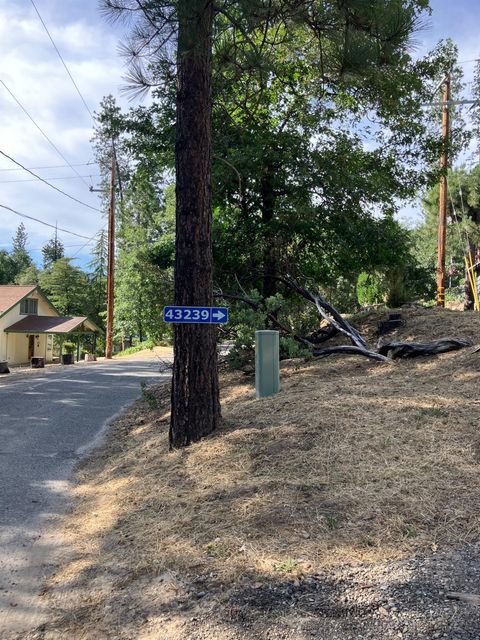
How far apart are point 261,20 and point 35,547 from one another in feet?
18.5

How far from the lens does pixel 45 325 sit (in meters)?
35.0

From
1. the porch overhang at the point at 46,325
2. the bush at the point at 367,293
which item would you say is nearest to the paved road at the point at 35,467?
the bush at the point at 367,293

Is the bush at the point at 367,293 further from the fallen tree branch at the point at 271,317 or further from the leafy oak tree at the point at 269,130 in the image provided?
the fallen tree branch at the point at 271,317

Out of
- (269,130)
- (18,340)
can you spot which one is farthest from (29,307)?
(269,130)

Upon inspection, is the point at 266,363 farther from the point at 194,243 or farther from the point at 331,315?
the point at 331,315

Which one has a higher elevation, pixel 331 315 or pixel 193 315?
pixel 331 315

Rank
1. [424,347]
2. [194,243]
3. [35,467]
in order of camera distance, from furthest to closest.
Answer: [424,347], [35,467], [194,243]

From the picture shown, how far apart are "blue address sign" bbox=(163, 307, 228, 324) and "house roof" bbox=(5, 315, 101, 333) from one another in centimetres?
3045

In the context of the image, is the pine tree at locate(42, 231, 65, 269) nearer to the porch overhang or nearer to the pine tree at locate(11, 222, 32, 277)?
the pine tree at locate(11, 222, 32, 277)

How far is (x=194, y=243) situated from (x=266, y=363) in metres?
2.13

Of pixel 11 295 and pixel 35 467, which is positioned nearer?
pixel 35 467

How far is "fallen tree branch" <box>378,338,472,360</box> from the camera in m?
8.00

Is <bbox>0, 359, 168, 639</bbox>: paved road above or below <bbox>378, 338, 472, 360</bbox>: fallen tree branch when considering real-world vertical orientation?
below

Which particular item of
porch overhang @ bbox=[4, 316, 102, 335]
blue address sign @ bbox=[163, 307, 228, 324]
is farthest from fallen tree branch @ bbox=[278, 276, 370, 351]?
porch overhang @ bbox=[4, 316, 102, 335]
